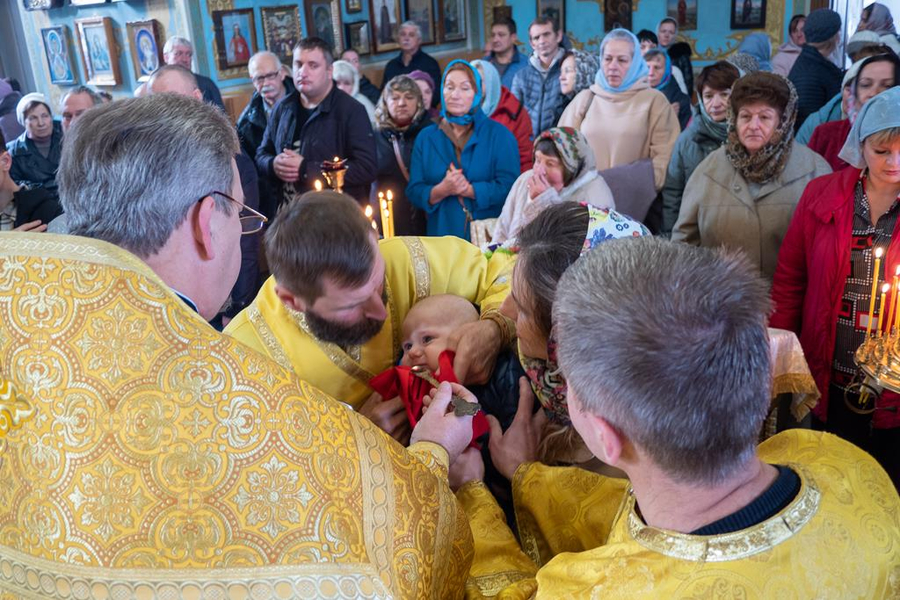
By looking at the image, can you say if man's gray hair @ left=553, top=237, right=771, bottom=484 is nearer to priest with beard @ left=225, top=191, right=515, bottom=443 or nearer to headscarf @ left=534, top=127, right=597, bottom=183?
priest with beard @ left=225, top=191, right=515, bottom=443

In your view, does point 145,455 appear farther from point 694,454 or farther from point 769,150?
point 769,150

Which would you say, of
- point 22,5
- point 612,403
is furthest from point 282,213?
point 22,5

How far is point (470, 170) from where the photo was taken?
4.60m

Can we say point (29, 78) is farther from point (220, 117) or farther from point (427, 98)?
point (220, 117)

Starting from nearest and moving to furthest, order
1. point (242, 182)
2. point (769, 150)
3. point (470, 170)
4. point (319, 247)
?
point (319, 247) → point (769, 150) → point (242, 182) → point (470, 170)

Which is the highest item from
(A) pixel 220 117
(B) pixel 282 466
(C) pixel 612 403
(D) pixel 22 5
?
(D) pixel 22 5

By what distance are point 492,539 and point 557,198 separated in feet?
8.08

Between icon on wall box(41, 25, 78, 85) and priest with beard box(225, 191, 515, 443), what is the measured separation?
7952mm

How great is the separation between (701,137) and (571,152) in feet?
2.39

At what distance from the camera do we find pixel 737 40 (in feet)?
34.9

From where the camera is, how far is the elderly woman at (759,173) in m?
3.18

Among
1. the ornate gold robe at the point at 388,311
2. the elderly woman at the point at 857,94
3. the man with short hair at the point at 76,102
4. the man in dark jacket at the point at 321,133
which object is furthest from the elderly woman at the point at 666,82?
the ornate gold robe at the point at 388,311

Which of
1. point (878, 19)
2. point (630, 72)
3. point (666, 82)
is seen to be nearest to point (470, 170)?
point (630, 72)

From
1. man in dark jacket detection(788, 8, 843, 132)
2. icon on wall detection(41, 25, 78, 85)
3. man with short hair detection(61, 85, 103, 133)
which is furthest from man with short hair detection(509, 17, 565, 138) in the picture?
icon on wall detection(41, 25, 78, 85)
